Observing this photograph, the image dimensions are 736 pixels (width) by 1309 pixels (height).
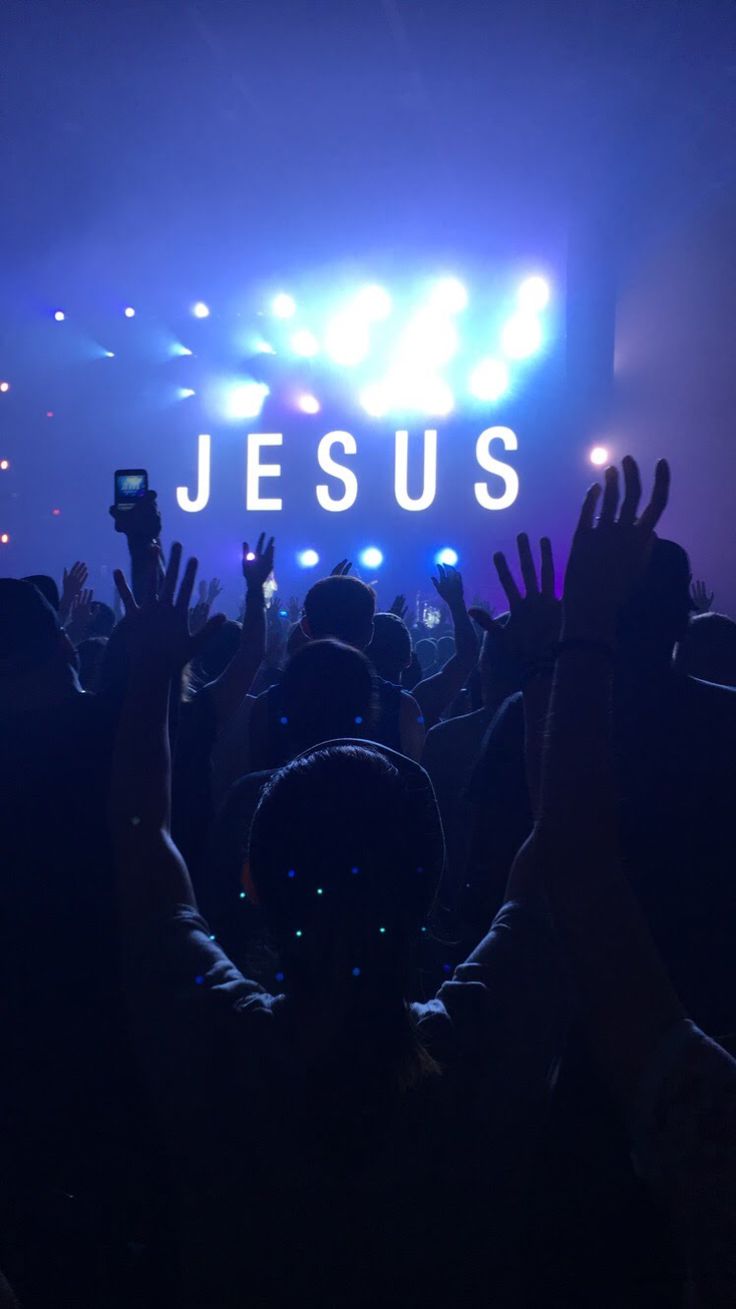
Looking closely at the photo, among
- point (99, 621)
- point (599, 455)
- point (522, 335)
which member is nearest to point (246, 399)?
point (522, 335)

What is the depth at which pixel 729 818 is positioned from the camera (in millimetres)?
1476

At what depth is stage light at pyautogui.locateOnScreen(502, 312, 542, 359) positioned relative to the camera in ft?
51.9

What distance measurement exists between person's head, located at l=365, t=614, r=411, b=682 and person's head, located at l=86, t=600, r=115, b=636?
2.90 meters

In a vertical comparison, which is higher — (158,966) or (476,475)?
(476,475)

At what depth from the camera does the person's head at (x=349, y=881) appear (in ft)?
3.32

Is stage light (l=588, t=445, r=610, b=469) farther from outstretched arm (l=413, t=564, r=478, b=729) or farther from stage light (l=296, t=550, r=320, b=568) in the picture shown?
outstretched arm (l=413, t=564, r=478, b=729)

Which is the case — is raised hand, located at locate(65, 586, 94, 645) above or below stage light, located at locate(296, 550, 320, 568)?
below

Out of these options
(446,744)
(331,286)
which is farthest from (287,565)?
(446,744)

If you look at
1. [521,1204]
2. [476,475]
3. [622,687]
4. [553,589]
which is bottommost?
[521,1204]

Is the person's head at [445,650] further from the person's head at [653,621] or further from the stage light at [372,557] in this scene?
the stage light at [372,557]

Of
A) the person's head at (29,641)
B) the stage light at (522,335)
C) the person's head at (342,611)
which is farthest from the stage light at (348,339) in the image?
the person's head at (29,641)

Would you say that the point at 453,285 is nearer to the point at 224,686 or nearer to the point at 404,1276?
the point at 224,686

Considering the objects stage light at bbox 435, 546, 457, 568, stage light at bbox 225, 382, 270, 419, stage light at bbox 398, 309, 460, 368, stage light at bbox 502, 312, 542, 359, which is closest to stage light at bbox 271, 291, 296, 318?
stage light at bbox 225, 382, 270, 419

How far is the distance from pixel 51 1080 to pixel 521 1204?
101cm
